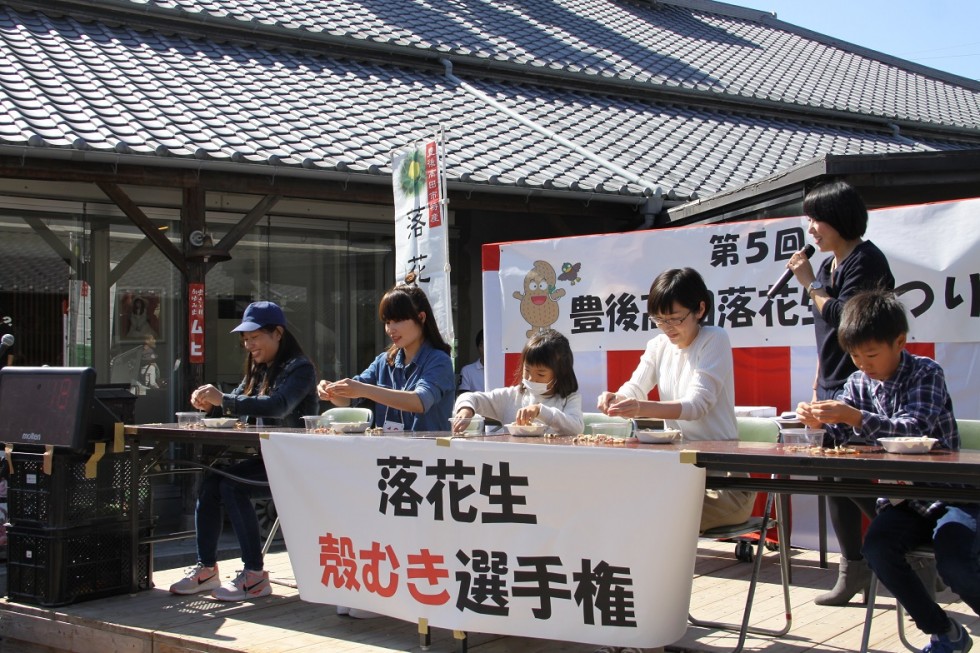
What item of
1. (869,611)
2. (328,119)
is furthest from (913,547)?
(328,119)

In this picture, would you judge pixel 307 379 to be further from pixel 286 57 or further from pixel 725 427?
pixel 286 57

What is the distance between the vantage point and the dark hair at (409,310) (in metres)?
4.81

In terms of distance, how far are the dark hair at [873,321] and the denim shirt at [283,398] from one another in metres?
2.84

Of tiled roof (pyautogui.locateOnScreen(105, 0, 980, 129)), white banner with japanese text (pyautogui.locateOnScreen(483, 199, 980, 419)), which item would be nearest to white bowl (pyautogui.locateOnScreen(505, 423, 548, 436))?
white banner with japanese text (pyautogui.locateOnScreen(483, 199, 980, 419))

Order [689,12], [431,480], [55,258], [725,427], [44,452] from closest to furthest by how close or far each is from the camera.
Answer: [431,480] < [725,427] < [44,452] < [55,258] < [689,12]

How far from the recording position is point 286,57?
11.2 metres

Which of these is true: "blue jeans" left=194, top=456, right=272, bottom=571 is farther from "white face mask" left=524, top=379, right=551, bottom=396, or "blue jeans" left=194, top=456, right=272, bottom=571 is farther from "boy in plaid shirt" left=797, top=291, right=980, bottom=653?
"boy in plaid shirt" left=797, top=291, right=980, bottom=653

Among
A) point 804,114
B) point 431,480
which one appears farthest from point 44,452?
point 804,114

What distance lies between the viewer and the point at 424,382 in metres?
4.75

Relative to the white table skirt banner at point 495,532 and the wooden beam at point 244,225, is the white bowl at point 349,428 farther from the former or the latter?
the wooden beam at point 244,225

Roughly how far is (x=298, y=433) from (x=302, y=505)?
313 mm

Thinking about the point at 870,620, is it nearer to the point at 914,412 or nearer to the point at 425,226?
the point at 914,412

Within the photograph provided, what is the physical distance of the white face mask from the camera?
450 centimetres

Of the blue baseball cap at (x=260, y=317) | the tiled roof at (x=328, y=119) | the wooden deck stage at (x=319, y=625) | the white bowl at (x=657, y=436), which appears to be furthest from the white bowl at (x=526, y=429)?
the tiled roof at (x=328, y=119)
